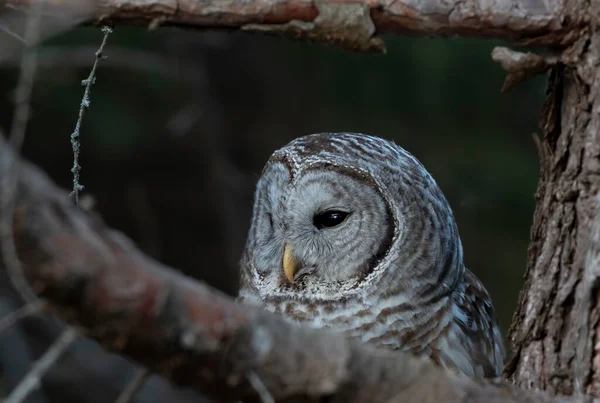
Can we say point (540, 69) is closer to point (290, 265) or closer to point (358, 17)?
point (358, 17)

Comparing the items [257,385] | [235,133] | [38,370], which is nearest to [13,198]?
[38,370]

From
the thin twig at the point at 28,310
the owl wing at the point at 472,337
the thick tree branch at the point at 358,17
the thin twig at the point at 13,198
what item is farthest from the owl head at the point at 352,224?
the thin twig at the point at 28,310

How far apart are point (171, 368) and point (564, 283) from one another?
1.26m

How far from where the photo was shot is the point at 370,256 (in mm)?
3057

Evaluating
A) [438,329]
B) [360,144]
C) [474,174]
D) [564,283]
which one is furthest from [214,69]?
[564,283]

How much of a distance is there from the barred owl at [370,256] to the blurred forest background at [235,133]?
1.93 m

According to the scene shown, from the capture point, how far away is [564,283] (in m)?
2.22

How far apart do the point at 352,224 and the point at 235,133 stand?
2886mm

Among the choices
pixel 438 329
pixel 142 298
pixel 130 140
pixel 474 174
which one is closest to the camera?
pixel 142 298

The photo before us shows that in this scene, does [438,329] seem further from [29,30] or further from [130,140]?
[130,140]

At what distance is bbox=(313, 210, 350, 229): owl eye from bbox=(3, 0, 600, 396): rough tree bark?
0.88 m

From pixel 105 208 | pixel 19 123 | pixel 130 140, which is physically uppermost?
pixel 19 123

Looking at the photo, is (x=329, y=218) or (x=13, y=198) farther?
(x=329, y=218)

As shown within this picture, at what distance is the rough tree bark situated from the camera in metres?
2.21
